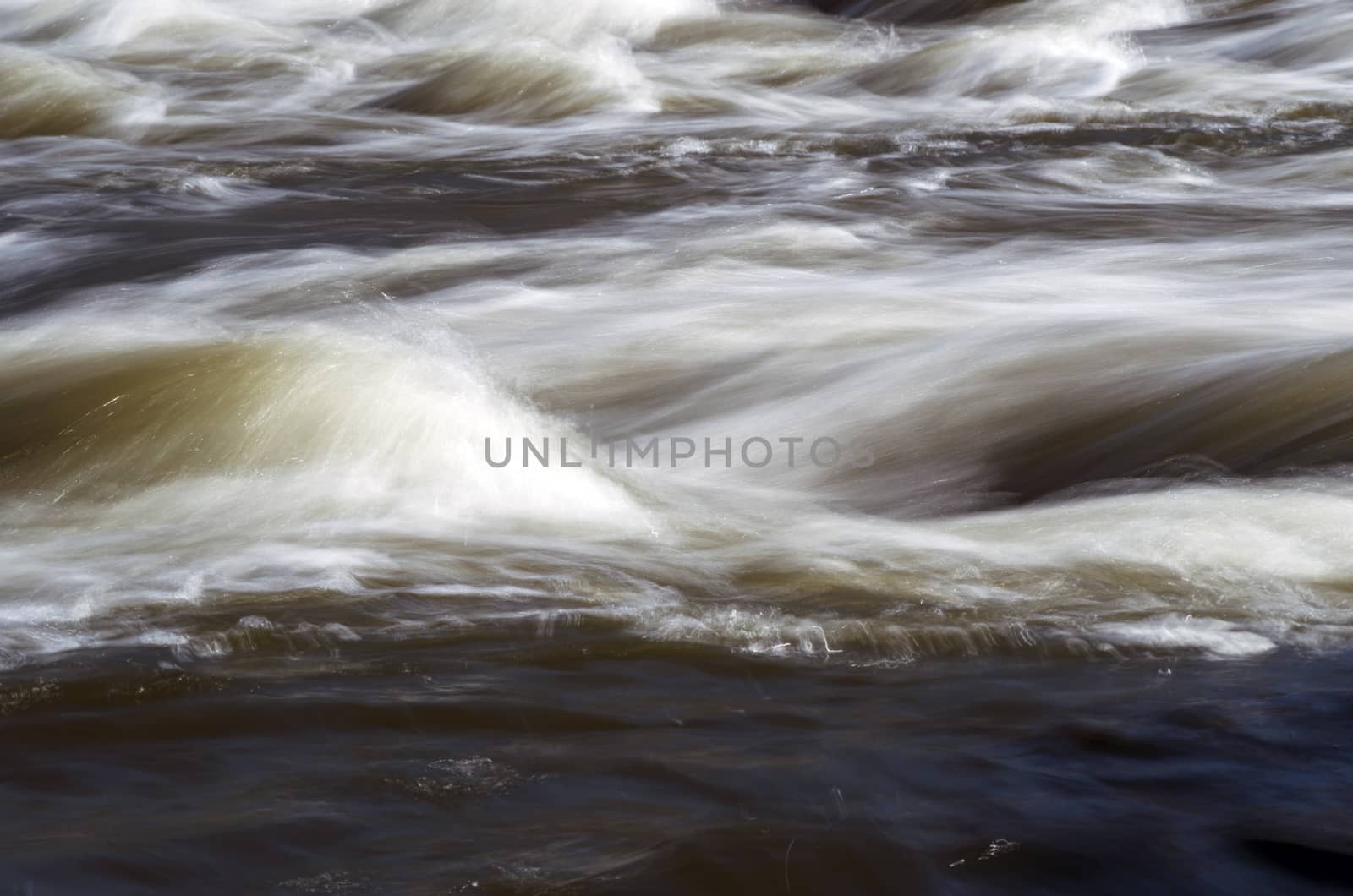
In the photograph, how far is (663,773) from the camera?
2.34 m

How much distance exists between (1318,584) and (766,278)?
9.50ft

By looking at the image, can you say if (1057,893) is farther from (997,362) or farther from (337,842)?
(997,362)

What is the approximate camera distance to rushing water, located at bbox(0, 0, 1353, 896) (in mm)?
2215

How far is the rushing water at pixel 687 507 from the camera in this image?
7.27ft

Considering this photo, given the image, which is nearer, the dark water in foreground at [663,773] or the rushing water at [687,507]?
the dark water in foreground at [663,773]

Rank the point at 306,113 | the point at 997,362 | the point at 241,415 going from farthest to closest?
the point at 306,113 → the point at 997,362 → the point at 241,415

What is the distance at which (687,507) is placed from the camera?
377 cm

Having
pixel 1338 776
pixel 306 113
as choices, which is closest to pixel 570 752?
pixel 1338 776

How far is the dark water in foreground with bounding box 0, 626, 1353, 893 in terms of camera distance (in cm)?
209

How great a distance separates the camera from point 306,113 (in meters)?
9.13

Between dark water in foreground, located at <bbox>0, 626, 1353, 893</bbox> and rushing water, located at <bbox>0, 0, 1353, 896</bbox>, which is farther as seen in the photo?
rushing water, located at <bbox>0, 0, 1353, 896</bbox>

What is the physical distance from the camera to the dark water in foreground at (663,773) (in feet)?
6.86

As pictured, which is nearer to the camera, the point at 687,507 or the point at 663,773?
the point at 663,773

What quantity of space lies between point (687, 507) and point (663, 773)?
1.47 metres
